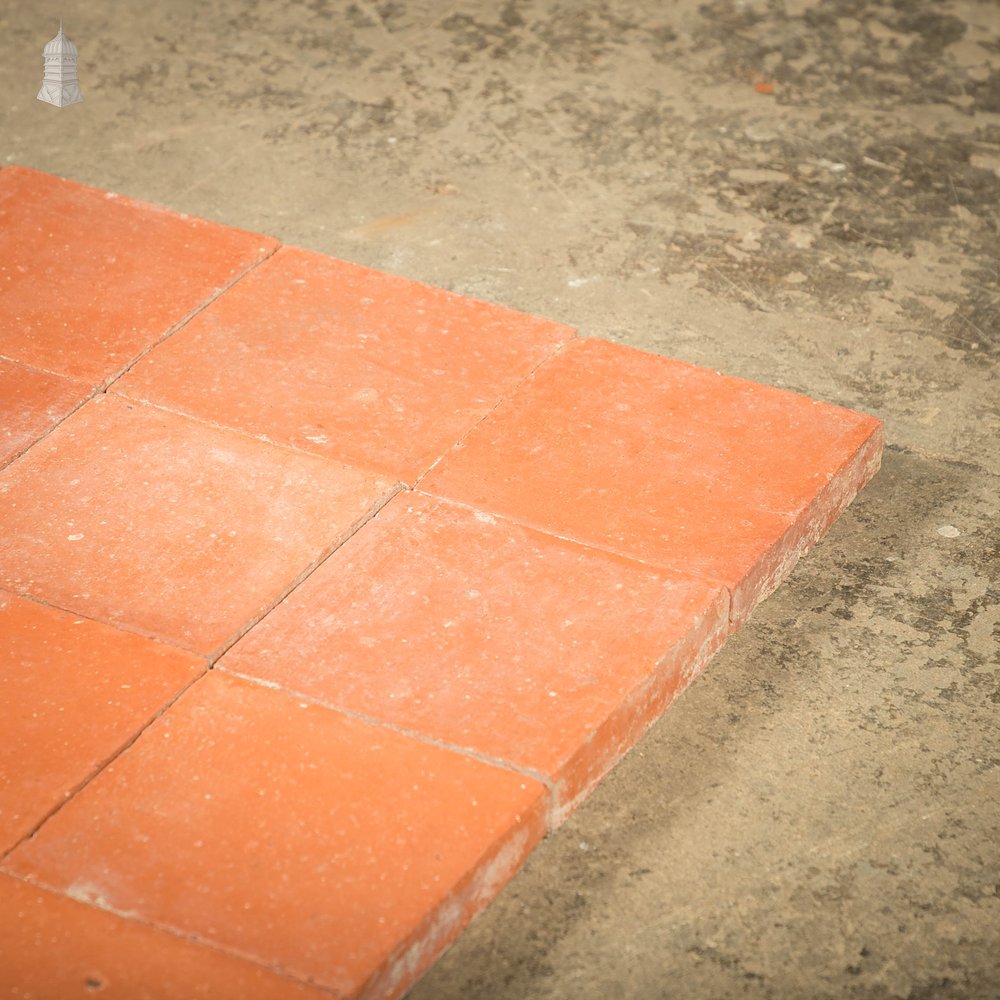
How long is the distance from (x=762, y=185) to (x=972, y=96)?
3.26 ft

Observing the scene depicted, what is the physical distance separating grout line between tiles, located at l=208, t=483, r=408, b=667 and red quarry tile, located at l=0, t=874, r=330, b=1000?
0.59 m

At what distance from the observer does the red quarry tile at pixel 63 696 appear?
2545 mm

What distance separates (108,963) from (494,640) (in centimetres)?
91

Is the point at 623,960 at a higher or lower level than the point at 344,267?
lower

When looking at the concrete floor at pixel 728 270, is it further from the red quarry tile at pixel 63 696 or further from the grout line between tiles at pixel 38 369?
the grout line between tiles at pixel 38 369

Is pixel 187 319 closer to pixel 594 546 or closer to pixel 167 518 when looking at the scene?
pixel 167 518

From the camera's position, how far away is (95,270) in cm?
386

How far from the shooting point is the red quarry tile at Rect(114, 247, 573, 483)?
11.0ft

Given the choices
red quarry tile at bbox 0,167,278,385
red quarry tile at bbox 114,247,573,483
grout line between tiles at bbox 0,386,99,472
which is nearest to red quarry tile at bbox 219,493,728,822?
red quarry tile at bbox 114,247,573,483

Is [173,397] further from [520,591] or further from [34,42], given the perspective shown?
[34,42]

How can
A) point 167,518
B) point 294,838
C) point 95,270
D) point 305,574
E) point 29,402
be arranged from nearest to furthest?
1. point 294,838
2. point 305,574
3. point 167,518
4. point 29,402
5. point 95,270

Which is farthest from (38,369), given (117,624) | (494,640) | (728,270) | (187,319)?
(728,270)

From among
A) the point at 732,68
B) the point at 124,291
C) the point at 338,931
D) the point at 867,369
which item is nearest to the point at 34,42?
the point at 124,291

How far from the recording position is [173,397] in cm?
342
